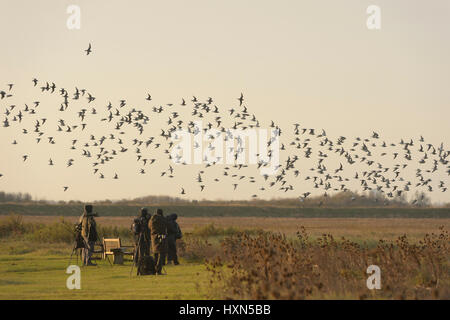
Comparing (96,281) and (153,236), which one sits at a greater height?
(153,236)

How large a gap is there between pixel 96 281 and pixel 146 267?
88.4 inches

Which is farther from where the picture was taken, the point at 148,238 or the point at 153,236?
the point at 148,238

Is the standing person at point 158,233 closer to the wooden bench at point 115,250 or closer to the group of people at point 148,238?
the group of people at point 148,238

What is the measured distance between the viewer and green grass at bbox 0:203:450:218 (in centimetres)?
11650

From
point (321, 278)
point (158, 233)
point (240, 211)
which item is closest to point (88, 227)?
point (158, 233)

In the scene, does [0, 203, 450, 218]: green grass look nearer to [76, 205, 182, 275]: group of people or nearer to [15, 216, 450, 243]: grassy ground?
[15, 216, 450, 243]: grassy ground

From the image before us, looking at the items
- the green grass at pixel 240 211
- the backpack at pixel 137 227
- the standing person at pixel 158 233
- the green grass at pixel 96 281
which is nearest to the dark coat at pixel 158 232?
the standing person at pixel 158 233

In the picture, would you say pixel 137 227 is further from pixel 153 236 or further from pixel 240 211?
pixel 240 211

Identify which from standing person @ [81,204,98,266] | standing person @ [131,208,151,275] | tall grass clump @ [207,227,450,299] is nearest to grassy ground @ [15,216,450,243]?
standing person @ [81,204,98,266]

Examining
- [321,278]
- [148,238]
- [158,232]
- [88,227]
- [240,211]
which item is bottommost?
[321,278]

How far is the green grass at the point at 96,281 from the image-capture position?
818 inches

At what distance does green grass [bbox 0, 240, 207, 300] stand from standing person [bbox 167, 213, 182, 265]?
52 centimetres

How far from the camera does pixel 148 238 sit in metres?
27.7
